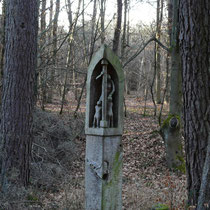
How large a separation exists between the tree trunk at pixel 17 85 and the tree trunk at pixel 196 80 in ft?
11.2

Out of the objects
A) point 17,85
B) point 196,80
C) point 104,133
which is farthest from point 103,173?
point 17,85

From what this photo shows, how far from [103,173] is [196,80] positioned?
2.03 meters

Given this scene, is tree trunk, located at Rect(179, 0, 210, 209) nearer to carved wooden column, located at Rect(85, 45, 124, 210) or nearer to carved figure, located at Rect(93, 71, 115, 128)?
carved wooden column, located at Rect(85, 45, 124, 210)

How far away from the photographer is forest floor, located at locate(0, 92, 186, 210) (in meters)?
5.43

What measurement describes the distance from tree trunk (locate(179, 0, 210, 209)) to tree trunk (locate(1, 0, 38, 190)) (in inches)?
134

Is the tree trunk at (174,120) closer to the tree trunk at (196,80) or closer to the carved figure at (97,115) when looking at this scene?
the tree trunk at (196,80)

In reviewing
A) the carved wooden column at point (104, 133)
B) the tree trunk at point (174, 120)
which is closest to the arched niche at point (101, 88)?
the carved wooden column at point (104, 133)

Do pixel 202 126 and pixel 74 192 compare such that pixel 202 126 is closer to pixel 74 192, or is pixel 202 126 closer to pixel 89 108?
pixel 89 108

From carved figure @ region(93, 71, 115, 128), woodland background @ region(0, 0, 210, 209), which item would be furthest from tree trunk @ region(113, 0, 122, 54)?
carved figure @ region(93, 71, 115, 128)

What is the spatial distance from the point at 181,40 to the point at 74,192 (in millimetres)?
3566

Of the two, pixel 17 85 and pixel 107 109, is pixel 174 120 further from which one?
pixel 17 85

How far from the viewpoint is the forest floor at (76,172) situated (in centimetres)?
543

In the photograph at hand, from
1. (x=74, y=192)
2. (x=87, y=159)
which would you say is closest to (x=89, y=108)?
(x=87, y=159)

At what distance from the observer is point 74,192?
5707 millimetres
